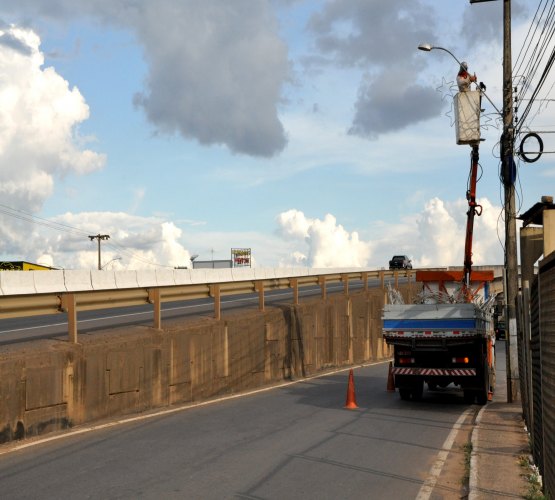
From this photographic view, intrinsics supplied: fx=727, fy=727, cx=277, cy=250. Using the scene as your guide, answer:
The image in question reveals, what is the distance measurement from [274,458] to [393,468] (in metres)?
1.63

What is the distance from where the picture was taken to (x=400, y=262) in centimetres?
7512

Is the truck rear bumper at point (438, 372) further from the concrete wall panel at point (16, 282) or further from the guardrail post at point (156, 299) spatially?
the concrete wall panel at point (16, 282)

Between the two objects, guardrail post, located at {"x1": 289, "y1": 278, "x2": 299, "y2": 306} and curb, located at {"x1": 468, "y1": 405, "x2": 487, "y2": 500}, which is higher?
guardrail post, located at {"x1": 289, "y1": 278, "x2": 299, "y2": 306}

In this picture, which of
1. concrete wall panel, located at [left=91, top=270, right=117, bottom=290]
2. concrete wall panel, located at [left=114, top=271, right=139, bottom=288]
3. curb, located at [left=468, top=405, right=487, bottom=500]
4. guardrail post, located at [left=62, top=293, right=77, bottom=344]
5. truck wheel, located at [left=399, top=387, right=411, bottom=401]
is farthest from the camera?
concrete wall panel, located at [left=114, top=271, right=139, bottom=288]

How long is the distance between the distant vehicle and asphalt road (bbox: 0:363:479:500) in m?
59.7

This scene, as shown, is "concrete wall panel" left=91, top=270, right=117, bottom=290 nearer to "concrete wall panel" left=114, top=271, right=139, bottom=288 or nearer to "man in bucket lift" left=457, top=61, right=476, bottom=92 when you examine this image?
"concrete wall panel" left=114, top=271, right=139, bottom=288

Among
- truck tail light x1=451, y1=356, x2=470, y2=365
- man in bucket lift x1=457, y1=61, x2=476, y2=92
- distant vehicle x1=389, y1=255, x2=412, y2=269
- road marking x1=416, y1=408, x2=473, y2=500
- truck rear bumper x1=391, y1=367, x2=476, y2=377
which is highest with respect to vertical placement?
man in bucket lift x1=457, y1=61, x2=476, y2=92

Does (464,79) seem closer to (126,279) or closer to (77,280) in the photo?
(77,280)

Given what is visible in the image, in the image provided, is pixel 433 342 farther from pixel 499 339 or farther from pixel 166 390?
pixel 499 339

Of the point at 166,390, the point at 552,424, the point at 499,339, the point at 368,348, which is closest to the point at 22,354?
the point at 166,390

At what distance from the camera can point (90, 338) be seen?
13.8 metres

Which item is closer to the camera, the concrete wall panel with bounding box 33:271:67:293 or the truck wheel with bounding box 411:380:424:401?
the truck wheel with bounding box 411:380:424:401

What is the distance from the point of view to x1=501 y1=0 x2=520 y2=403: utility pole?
1789cm

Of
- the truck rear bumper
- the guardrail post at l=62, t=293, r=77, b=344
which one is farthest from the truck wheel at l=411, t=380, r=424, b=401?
the guardrail post at l=62, t=293, r=77, b=344
